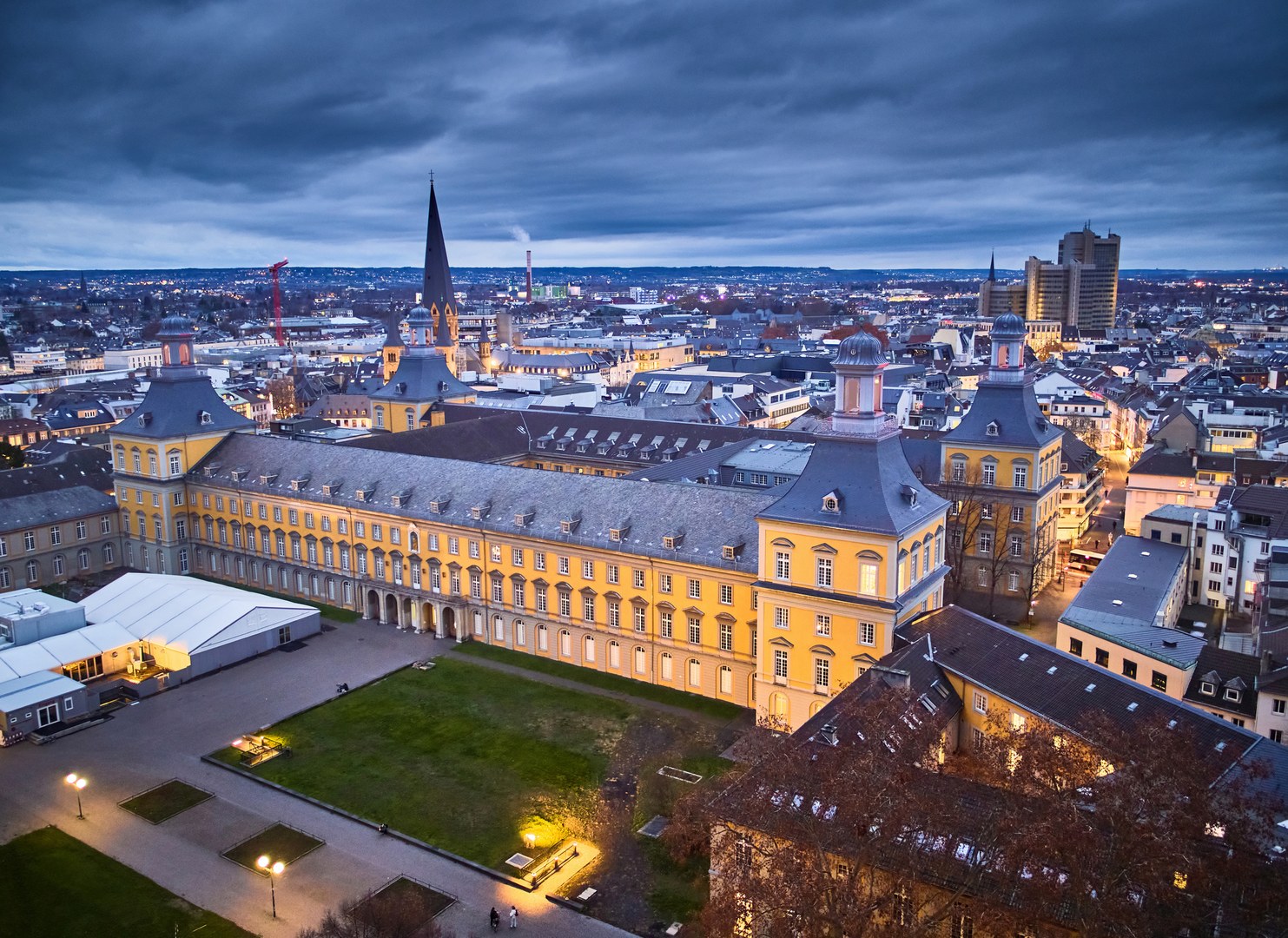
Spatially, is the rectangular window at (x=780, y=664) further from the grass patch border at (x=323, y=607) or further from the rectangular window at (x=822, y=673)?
the grass patch border at (x=323, y=607)

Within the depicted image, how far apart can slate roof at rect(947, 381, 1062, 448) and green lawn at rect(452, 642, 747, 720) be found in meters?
33.2

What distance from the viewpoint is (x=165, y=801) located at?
50.0m

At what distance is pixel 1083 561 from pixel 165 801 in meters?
75.6

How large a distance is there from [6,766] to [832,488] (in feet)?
161

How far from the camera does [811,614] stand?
52.5 m

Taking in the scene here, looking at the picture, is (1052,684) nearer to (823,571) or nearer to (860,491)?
(823,571)

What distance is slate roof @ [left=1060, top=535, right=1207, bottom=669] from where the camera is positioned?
54.6 metres

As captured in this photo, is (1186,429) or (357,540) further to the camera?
(1186,429)

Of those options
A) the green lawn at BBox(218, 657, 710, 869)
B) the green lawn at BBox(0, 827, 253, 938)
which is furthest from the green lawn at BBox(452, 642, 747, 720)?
the green lawn at BBox(0, 827, 253, 938)

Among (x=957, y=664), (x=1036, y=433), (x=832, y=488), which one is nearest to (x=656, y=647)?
(x=832, y=488)

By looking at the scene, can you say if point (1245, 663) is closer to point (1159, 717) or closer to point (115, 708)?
point (1159, 717)

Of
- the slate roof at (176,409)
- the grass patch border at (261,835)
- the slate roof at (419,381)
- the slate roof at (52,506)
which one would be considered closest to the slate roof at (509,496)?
the slate roof at (176,409)

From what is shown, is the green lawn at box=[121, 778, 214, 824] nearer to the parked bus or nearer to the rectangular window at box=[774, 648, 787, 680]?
the rectangular window at box=[774, 648, 787, 680]

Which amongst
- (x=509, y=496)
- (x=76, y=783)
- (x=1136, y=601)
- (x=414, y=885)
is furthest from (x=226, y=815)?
(x=1136, y=601)
